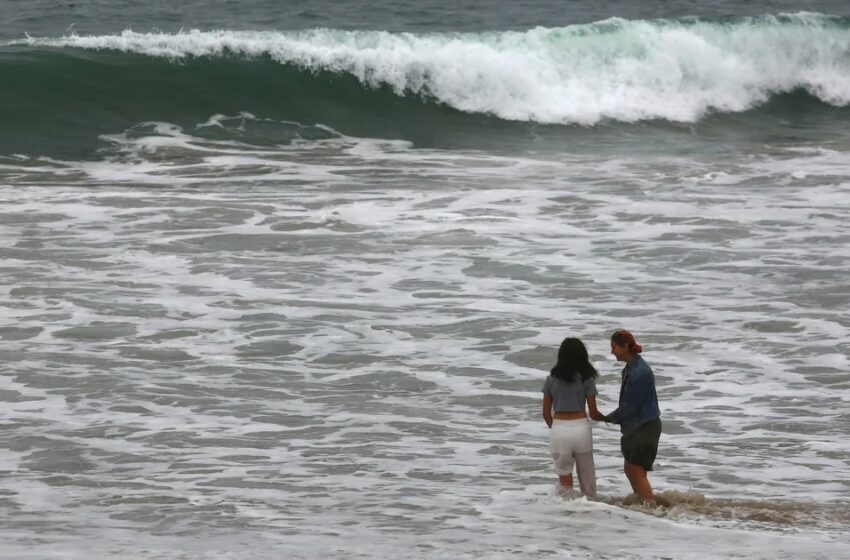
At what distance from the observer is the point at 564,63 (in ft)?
91.4

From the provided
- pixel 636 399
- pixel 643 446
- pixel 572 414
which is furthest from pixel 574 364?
pixel 643 446

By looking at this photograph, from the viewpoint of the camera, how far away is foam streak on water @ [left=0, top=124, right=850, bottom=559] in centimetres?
900

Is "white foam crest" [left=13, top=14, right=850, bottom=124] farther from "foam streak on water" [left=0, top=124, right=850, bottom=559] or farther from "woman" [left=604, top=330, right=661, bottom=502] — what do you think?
"woman" [left=604, top=330, right=661, bottom=502]

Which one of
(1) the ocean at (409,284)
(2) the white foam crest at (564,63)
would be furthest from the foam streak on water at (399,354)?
(2) the white foam crest at (564,63)

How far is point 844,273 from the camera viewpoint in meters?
15.4

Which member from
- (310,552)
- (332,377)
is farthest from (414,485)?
(332,377)

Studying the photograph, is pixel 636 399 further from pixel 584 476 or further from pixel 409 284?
pixel 409 284

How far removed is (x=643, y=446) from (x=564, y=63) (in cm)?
1910

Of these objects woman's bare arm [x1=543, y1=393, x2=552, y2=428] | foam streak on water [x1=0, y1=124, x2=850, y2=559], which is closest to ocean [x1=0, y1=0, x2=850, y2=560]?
foam streak on water [x1=0, y1=124, x2=850, y2=559]

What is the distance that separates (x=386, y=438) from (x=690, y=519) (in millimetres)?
2447

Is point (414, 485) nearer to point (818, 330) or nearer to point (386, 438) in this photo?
point (386, 438)

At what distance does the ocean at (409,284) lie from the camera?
9.25 metres

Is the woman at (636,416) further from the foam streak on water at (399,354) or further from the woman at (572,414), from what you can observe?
the foam streak on water at (399,354)

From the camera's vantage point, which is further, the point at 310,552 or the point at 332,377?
the point at 332,377
